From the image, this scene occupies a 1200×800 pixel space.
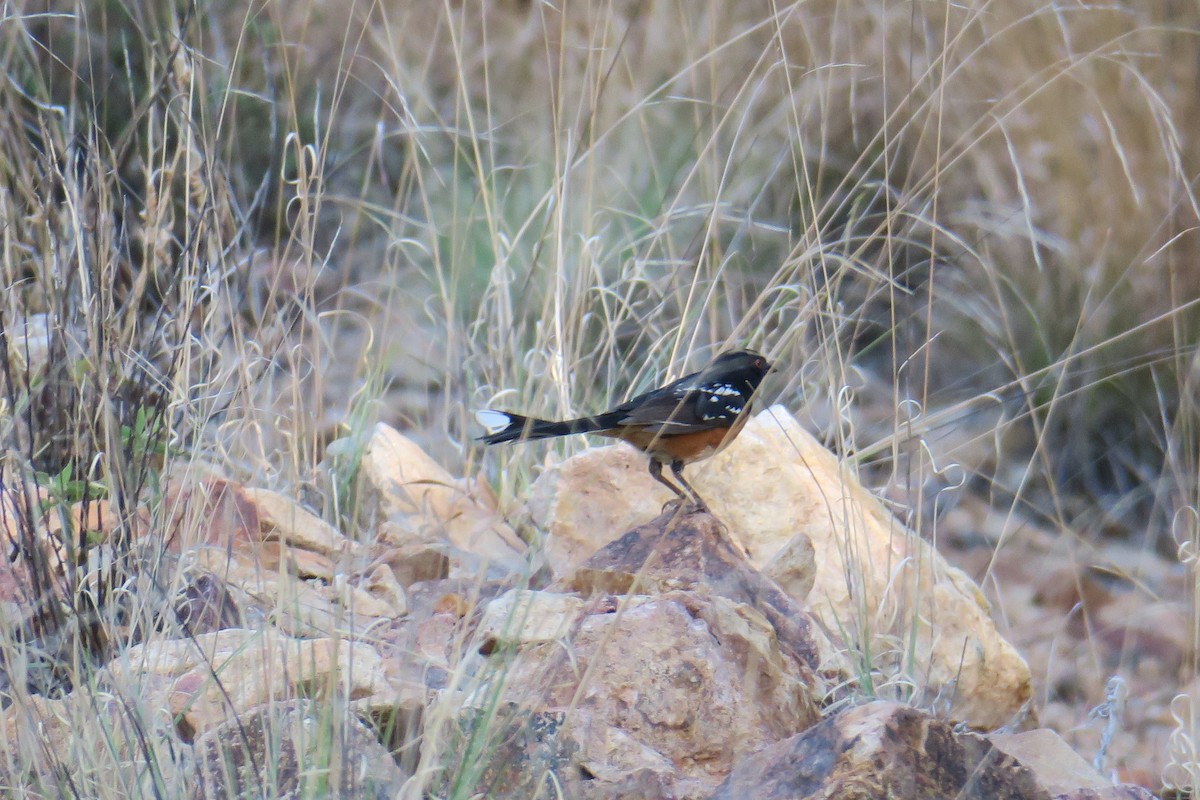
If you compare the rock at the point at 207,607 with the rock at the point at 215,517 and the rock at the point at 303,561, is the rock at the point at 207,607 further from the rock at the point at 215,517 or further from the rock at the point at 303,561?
the rock at the point at 303,561

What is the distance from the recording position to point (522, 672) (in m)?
2.14

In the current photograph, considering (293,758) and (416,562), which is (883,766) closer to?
(293,758)

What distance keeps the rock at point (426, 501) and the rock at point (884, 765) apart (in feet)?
3.80

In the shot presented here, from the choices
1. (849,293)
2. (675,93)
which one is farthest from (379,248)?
(849,293)

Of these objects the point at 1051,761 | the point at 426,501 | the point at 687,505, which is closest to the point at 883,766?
the point at 1051,761

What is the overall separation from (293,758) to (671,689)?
54cm

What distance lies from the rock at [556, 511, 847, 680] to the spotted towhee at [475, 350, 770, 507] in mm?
299

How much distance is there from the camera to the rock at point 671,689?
6.51ft

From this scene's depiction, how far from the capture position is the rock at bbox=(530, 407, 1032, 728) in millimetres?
2758

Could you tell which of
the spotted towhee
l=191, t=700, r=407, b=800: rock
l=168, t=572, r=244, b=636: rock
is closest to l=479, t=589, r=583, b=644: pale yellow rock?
l=191, t=700, r=407, b=800: rock

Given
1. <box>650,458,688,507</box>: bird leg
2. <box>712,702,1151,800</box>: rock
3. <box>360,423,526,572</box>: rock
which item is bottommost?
<box>360,423,526,572</box>: rock

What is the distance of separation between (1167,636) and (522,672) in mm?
3590

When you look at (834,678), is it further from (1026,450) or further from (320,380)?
(1026,450)

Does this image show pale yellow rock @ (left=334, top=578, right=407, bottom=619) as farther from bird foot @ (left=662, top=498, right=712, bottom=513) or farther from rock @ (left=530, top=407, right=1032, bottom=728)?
bird foot @ (left=662, top=498, right=712, bottom=513)
